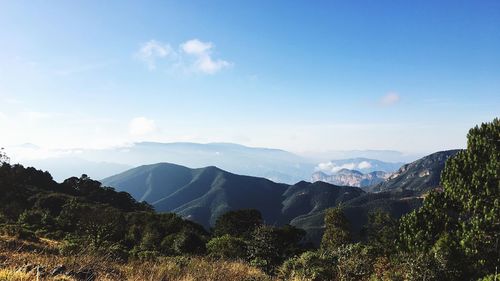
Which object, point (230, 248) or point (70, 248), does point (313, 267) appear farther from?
point (230, 248)

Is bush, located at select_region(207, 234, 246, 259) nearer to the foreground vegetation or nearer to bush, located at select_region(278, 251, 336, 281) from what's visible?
the foreground vegetation

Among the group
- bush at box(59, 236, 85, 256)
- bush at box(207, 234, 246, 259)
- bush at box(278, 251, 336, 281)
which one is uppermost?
bush at box(59, 236, 85, 256)

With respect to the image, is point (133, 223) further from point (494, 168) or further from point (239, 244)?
point (494, 168)

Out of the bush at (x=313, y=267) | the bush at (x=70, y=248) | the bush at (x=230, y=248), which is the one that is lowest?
the bush at (x=230, y=248)

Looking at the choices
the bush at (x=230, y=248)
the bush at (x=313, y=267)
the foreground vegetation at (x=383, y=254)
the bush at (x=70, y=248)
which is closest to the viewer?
the foreground vegetation at (x=383, y=254)

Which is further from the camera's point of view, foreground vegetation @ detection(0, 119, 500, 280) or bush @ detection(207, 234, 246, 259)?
bush @ detection(207, 234, 246, 259)

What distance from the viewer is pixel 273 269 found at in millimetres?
22453

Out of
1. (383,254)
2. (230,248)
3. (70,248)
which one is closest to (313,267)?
(383,254)

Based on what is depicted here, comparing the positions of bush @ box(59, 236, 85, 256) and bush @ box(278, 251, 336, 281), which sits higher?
bush @ box(59, 236, 85, 256)

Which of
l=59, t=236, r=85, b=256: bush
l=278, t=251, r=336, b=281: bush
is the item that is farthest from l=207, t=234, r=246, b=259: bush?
l=59, t=236, r=85, b=256: bush

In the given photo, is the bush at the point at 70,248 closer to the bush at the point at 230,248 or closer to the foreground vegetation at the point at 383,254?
the foreground vegetation at the point at 383,254

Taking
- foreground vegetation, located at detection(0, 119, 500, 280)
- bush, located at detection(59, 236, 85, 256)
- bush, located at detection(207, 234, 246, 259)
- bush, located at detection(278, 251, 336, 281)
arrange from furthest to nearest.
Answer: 1. bush, located at detection(207, 234, 246, 259)
2. bush, located at detection(278, 251, 336, 281)
3. bush, located at detection(59, 236, 85, 256)
4. foreground vegetation, located at detection(0, 119, 500, 280)

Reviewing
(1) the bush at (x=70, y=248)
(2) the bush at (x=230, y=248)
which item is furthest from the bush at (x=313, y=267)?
(2) the bush at (x=230, y=248)

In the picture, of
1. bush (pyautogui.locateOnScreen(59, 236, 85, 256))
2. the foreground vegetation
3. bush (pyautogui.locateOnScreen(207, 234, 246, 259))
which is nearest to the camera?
the foreground vegetation
